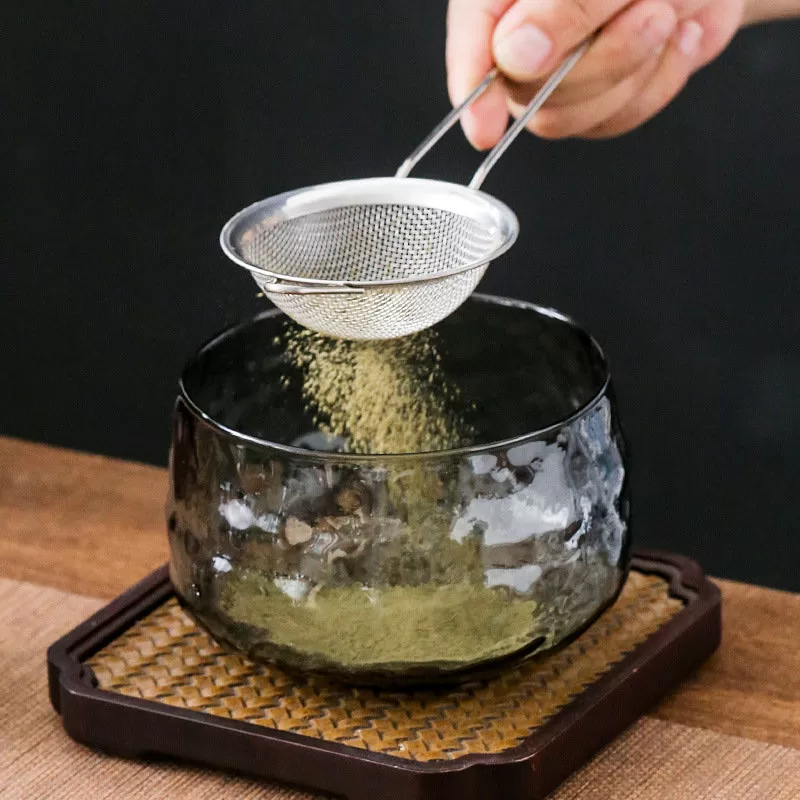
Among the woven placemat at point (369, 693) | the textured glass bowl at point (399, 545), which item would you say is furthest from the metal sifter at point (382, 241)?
the woven placemat at point (369, 693)

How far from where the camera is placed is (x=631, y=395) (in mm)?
1916

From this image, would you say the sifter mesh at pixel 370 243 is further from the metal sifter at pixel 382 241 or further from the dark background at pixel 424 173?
the dark background at pixel 424 173

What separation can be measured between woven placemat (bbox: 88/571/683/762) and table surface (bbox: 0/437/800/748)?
61 millimetres

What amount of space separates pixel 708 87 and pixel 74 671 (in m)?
1.14

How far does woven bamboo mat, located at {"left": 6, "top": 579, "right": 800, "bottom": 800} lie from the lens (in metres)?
0.84

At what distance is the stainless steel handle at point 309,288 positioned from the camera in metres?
0.85

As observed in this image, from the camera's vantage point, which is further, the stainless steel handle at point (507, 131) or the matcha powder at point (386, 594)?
the stainless steel handle at point (507, 131)

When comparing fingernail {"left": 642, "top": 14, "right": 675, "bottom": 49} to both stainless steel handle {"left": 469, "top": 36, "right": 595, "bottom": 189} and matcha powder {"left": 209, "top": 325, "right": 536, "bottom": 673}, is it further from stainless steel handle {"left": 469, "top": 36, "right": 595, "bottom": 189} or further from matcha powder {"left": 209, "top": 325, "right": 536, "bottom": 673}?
matcha powder {"left": 209, "top": 325, "right": 536, "bottom": 673}

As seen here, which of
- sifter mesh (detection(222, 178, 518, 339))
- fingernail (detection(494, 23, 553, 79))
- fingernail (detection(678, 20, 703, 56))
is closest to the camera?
sifter mesh (detection(222, 178, 518, 339))

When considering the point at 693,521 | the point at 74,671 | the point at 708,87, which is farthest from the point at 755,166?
the point at 74,671

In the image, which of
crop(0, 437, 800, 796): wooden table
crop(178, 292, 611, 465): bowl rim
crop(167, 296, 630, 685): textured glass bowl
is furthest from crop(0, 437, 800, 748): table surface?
crop(178, 292, 611, 465): bowl rim

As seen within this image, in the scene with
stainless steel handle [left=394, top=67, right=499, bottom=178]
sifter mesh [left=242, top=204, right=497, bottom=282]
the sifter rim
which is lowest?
sifter mesh [left=242, top=204, right=497, bottom=282]

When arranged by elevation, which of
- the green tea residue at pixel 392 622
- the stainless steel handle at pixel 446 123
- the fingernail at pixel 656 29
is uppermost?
the fingernail at pixel 656 29

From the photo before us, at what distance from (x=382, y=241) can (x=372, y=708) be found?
14.2 inches
